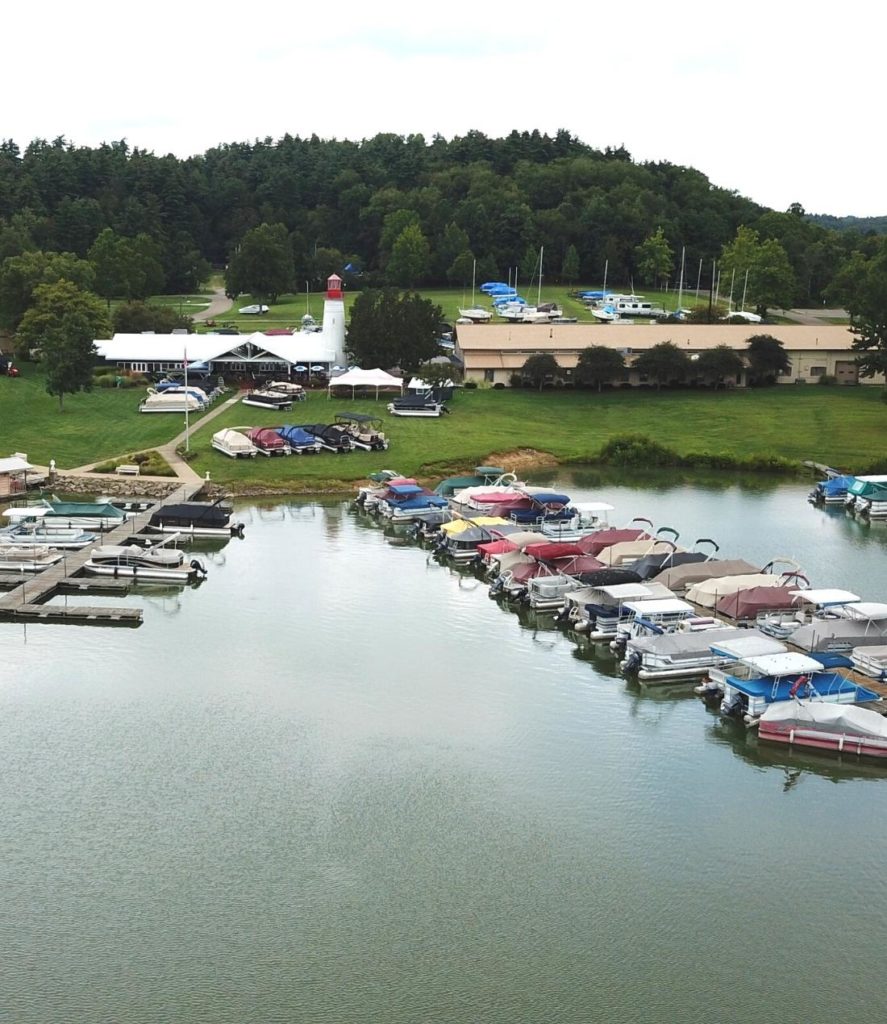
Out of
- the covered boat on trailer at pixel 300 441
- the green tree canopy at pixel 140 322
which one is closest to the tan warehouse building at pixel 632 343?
the covered boat on trailer at pixel 300 441

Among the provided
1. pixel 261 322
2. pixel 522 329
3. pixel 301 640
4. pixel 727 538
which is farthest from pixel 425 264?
pixel 301 640

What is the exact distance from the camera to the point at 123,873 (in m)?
23.5

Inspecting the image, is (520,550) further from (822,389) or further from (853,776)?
(822,389)

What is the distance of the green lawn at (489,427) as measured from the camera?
5844 cm

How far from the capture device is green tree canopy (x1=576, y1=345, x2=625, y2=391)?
7575 cm

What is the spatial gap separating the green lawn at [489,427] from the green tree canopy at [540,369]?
3.48 ft

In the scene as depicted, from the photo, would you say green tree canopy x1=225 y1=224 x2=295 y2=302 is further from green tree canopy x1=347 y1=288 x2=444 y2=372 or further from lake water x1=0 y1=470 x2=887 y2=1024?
lake water x1=0 y1=470 x2=887 y2=1024

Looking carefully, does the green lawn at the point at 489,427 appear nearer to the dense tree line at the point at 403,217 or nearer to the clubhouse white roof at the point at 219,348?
the clubhouse white roof at the point at 219,348

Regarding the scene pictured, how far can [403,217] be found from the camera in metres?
124

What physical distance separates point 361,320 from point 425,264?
150ft

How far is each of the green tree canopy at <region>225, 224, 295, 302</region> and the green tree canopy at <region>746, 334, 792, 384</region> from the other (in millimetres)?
46032

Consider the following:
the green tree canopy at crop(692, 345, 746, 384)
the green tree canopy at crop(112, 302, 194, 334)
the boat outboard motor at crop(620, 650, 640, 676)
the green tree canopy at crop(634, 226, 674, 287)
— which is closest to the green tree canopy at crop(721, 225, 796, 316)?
the green tree canopy at crop(634, 226, 674, 287)

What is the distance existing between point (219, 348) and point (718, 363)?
101 feet

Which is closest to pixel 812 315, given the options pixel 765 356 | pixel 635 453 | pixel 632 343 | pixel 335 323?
pixel 765 356
